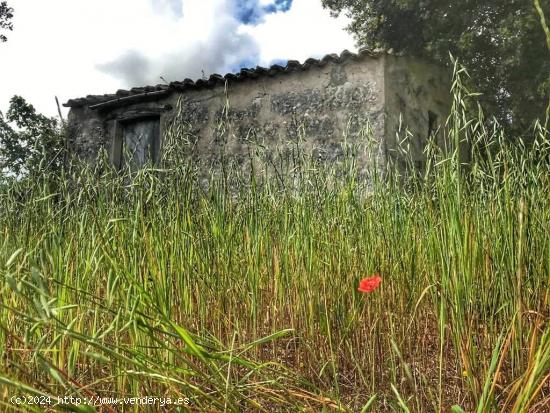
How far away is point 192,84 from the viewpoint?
9102 millimetres

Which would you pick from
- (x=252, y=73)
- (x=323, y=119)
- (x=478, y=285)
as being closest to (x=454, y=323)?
(x=478, y=285)

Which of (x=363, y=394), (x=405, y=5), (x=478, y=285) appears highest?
(x=405, y=5)

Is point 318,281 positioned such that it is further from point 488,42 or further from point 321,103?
point 488,42

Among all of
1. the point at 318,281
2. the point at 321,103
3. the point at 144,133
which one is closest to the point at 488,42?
the point at 321,103

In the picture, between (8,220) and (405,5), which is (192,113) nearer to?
(405,5)

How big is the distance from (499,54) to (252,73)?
4660mm

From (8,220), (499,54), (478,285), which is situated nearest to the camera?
(478,285)

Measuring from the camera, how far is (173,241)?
188 centimetres

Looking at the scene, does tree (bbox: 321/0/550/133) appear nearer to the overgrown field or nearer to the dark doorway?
the dark doorway

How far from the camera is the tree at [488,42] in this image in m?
9.52

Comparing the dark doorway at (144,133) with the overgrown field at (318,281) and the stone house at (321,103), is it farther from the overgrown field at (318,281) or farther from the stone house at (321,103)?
the overgrown field at (318,281)

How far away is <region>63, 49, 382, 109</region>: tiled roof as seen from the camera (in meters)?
8.02

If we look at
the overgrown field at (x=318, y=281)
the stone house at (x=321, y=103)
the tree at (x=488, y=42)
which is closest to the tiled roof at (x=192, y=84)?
the stone house at (x=321, y=103)

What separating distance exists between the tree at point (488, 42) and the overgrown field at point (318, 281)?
804cm
